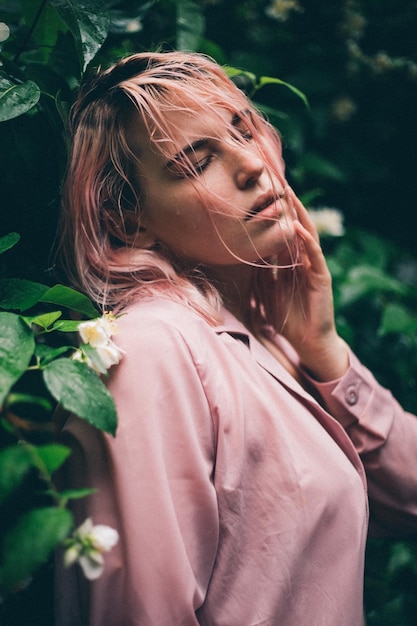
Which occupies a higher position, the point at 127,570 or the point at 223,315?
the point at 223,315

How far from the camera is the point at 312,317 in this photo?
117cm

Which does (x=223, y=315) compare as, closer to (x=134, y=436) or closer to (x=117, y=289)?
(x=117, y=289)

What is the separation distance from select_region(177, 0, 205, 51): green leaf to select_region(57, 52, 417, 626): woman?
0.24 meters

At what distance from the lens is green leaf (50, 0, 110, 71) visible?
904 mm

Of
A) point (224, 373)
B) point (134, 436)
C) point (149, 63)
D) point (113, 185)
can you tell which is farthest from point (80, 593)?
point (149, 63)

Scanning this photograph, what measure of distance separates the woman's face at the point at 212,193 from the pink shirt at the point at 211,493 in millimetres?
138

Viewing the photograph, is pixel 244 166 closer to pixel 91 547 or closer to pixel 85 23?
pixel 85 23

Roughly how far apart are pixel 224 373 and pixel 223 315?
0.16m

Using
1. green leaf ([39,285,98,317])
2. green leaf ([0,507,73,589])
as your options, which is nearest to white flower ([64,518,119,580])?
green leaf ([0,507,73,589])

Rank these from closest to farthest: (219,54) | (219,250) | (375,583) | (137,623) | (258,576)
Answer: (137,623) < (258,576) < (219,250) < (219,54) < (375,583)

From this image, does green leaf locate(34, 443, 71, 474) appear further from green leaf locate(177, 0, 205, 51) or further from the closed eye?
green leaf locate(177, 0, 205, 51)

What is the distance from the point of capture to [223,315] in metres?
1.04

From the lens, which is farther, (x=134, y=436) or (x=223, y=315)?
(x=223, y=315)

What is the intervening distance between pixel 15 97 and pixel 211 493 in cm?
70
